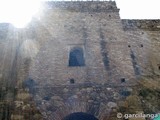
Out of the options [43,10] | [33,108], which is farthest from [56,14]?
[33,108]

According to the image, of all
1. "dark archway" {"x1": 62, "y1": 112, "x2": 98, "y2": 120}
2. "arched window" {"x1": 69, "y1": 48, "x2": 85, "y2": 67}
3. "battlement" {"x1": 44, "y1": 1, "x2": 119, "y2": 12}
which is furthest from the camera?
"battlement" {"x1": 44, "y1": 1, "x2": 119, "y2": 12}

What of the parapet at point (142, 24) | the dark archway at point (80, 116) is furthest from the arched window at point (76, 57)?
the parapet at point (142, 24)

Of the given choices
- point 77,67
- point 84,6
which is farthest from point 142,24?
point 77,67

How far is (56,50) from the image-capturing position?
34.5 ft

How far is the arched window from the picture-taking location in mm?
10320

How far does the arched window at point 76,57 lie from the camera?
1032 cm

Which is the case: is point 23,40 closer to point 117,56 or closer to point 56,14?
point 56,14

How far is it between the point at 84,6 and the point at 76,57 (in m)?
2.43

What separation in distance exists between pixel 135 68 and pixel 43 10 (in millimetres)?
4065

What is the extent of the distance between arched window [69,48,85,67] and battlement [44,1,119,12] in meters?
1.92

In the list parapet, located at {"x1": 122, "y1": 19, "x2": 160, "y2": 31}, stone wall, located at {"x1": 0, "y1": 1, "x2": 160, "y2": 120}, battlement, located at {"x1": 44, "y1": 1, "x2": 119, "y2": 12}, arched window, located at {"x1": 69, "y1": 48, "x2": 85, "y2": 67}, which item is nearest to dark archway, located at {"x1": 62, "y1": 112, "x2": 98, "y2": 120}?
stone wall, located at {"x1": 0, "y1": 1, "x2": 160, "y2": 120}

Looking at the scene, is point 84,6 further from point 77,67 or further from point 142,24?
point 77,67

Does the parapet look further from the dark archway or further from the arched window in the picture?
the dark archway

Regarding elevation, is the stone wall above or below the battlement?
below
